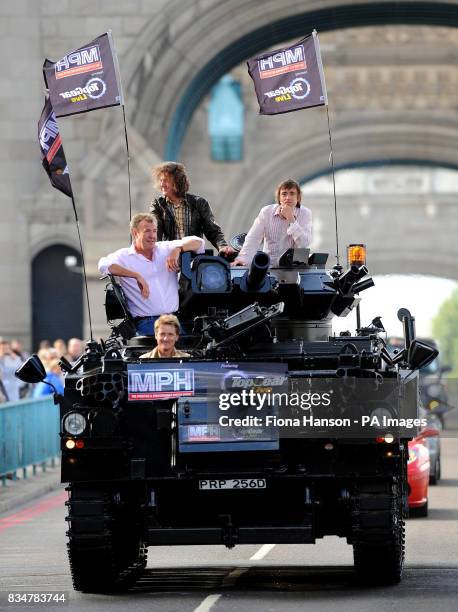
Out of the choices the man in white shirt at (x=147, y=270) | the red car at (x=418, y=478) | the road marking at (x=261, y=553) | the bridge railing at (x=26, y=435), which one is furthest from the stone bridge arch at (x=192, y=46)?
the man in white shirt at (x=147, y=270)

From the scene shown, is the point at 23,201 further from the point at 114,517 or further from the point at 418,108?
the point at 114,517

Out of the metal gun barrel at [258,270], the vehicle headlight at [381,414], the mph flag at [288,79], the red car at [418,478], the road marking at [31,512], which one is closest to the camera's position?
the vehicle headlight at [381,414]

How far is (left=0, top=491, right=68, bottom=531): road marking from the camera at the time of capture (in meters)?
18.8

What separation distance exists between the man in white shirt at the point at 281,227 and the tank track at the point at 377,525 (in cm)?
239

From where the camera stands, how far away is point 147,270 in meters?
13.3

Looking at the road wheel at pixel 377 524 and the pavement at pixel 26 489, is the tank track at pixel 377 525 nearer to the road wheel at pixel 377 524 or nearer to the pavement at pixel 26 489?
the road wheel at pixel 377 524

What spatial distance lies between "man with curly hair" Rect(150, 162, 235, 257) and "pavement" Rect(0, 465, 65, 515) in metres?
6.73

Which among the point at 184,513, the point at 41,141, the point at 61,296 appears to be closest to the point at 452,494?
the point at 41,141

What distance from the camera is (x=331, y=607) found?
11508 millimetres

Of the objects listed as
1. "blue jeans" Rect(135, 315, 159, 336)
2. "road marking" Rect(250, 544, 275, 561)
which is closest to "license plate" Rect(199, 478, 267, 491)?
"blue jeans" Rect(135, 315, 159, 336)

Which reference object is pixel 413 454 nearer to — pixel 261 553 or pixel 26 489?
pixel 261 553

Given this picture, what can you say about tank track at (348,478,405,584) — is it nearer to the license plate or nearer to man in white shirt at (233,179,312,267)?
the license plate

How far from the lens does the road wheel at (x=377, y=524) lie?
12188 millimetres

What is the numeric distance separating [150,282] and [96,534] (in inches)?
79.7
